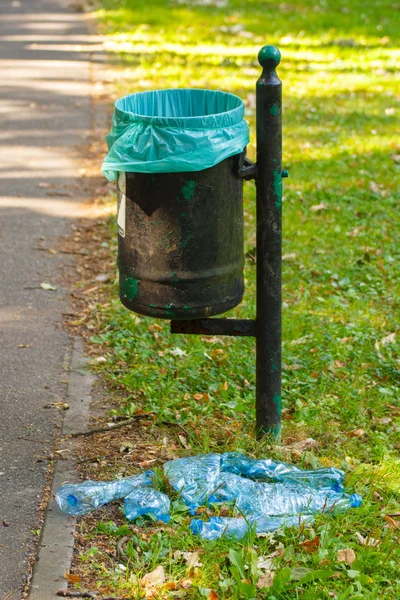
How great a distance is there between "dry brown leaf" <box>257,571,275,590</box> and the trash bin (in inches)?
38.6

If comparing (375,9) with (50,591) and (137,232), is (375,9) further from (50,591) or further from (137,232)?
(50,591)

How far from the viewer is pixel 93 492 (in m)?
3.29

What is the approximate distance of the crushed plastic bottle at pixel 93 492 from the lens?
324 centimetres

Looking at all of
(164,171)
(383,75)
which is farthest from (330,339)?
(383,75)

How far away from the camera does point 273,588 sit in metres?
2.83

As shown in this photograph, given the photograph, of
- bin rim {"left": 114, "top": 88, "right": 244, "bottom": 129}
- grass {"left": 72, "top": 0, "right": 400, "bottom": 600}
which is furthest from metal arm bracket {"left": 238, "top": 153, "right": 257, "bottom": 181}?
grass {"left": 72, "top": 0, "right": 400, "bottom": 600}

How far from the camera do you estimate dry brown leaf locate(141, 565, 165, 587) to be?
2867 millimetres

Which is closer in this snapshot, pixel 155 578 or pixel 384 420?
pixel 155 578

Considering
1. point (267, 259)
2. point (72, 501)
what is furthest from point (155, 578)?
point (267, 259)

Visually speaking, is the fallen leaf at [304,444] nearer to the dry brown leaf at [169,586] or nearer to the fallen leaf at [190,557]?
the fallen leaf at [190,557]

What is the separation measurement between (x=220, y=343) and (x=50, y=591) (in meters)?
1.96

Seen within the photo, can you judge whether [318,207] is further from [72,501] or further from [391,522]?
[72,501]

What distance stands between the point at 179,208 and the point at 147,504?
104 centimetres

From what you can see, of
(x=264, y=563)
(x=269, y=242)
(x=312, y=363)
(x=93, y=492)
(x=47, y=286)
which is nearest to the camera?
(x=264, y=563)
